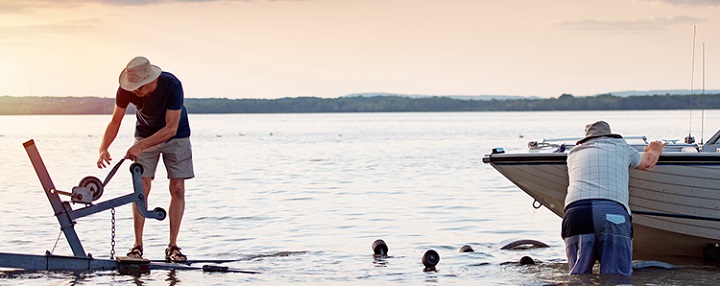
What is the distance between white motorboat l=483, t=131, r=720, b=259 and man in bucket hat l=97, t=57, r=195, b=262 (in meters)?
2.95

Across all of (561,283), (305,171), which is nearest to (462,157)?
(305,171)

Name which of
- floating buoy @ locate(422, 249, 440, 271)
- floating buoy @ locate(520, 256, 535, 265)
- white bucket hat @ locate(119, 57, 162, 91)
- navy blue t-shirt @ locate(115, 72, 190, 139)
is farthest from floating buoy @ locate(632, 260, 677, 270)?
white bucket hat @ locate(119, 57, 162, 91)

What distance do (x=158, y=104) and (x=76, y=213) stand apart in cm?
119

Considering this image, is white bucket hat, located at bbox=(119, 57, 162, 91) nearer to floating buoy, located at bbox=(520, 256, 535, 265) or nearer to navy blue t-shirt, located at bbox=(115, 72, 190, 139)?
navy blue t-shirt, located at bbox=(115, 72, 190, 139)

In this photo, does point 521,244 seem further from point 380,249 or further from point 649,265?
point 649,265

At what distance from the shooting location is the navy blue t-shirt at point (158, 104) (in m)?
9.68

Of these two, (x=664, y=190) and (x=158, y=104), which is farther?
(x=664, y=190)

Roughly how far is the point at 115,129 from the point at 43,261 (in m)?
1.33

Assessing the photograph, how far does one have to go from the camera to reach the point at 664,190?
1038 cm

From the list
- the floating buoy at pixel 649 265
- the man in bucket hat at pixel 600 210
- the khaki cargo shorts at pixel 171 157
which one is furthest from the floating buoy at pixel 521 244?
the khaki cargo shorts at pixel 171 157

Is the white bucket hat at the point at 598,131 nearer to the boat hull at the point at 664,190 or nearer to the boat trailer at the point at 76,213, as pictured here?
the boat hull at the point at 664,190

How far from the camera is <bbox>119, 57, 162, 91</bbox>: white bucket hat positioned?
A: 31.0ft

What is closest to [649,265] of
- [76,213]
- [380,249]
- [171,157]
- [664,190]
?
[664,190]

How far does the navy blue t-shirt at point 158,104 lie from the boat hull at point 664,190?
3031 mm
